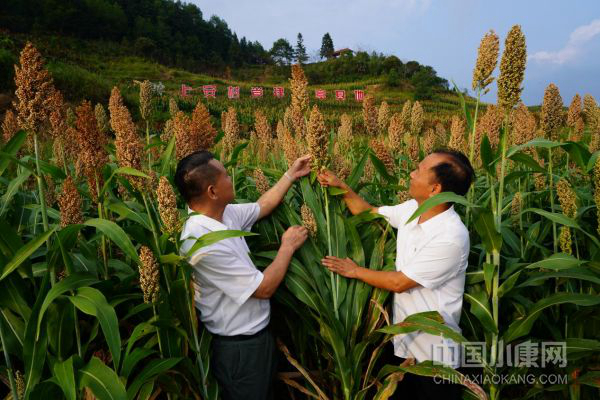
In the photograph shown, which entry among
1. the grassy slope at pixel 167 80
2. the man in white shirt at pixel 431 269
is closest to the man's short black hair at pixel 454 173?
the man in white shirt at pixel 431 269

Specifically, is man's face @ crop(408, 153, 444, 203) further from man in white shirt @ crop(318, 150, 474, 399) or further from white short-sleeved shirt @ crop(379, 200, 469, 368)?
white short-sleeved shirt @ crop(379, 200, 469, 368)

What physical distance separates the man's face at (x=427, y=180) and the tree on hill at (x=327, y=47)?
115593 mm

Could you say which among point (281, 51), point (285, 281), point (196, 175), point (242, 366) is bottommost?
point (242, 366)

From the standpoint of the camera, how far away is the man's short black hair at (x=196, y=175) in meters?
2.22

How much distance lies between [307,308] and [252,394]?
0.58 metres

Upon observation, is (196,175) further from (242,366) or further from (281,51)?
(281,51)

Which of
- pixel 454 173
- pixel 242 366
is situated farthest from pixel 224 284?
pixel 454 173

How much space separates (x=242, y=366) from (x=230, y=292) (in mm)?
471

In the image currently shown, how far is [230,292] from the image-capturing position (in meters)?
2.11

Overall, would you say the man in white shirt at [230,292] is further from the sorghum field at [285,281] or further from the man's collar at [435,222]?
the man's collar at [435,222]

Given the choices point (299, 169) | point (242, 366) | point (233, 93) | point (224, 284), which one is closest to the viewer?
point (224, 284)

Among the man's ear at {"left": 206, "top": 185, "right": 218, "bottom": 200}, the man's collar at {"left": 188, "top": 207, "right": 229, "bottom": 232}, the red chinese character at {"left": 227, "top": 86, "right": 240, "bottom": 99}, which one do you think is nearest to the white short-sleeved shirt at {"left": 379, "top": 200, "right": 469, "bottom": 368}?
the man's collar at {"left": 188, "top": 207, "right": 229, "bottom": 232}

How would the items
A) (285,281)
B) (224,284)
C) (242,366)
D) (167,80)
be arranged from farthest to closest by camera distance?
(167,80) → (285,281) → (242,366) → (224,284)

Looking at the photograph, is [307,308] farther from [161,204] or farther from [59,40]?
[59,40]
